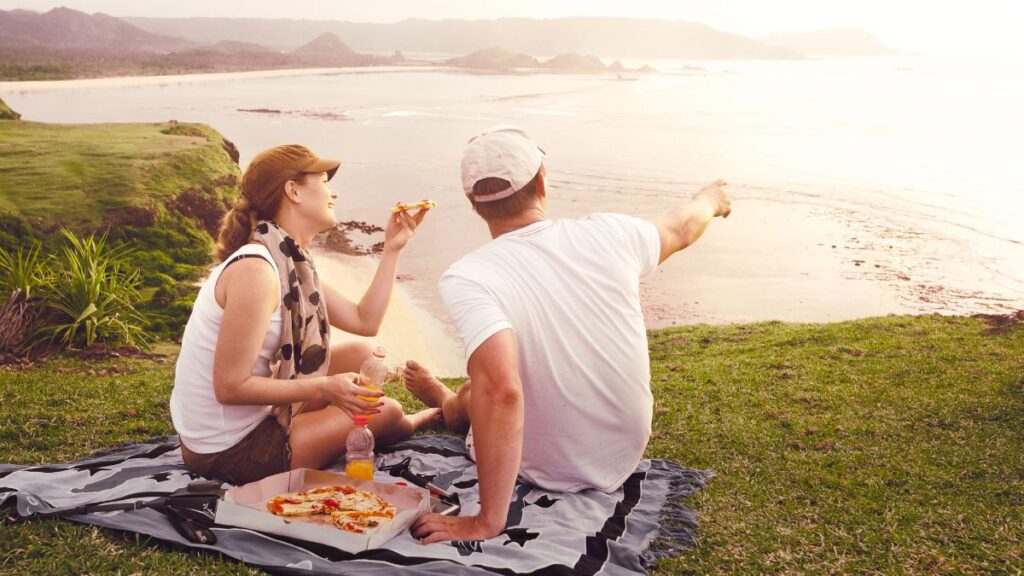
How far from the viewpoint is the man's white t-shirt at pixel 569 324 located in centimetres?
376

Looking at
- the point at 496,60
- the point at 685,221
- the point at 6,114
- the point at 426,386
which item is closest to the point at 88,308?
the point at 426,386

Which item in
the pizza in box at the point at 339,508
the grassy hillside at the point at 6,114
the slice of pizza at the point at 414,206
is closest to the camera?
the pizza in box at the point at 339,508

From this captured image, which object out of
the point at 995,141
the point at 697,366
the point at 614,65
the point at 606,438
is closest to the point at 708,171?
the point at 995,141

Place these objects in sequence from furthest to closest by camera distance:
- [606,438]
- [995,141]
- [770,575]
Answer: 1. [995,141]
2. [606,438]
3. [770,575]

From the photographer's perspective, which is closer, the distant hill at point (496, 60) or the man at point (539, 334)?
the man at point (539, 334)

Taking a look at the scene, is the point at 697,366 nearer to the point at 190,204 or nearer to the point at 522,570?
the point at 522,570

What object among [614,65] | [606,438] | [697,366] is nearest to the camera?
[606,438]

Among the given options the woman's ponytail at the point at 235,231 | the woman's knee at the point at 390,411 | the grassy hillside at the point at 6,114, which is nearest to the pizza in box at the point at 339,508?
the woman's knee at the point at 390,411

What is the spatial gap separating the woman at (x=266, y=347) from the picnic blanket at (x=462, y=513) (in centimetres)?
34

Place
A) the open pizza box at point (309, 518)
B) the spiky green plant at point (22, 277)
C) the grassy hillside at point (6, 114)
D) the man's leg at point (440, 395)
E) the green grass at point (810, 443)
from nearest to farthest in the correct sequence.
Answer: the open pizza box at point (309, 518), the green grass at point (810, 443), the man's leg at point (440, 395), the spiky green plant at point (22, 277), the grassy hillside at point (6, 114)

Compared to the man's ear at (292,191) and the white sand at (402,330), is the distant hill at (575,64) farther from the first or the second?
the man's ear at (292,191)

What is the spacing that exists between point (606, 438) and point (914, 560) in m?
1.49

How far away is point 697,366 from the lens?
27.1ft

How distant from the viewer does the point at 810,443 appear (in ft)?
18.4
